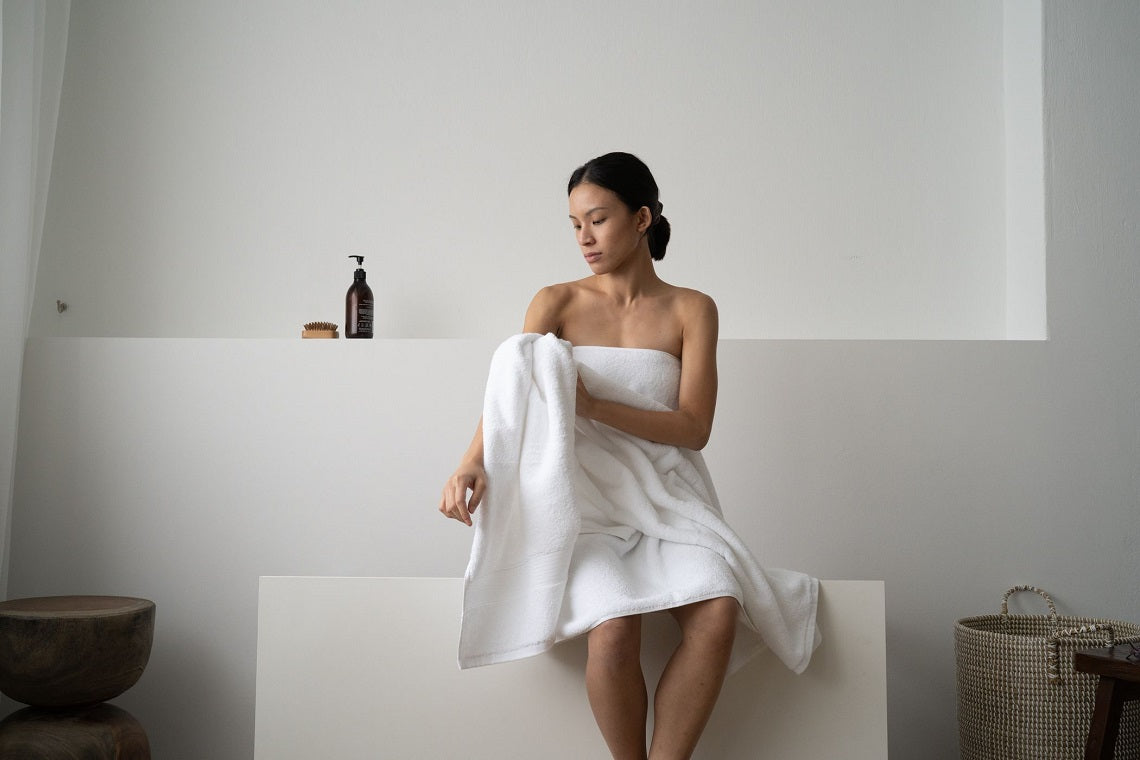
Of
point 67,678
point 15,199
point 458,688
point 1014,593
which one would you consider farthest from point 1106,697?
point 15,199

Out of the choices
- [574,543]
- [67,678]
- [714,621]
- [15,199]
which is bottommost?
[67,678]

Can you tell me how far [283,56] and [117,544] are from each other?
4.39ft

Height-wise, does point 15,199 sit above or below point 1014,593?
above

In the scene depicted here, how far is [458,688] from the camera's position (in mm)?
1528

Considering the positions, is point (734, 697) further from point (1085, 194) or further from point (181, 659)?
point (1085, 194)

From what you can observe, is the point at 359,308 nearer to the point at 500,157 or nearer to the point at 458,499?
the point at 500,157

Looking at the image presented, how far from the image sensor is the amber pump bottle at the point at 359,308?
2.38 meters

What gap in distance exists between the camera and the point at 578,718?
1501 millimetres

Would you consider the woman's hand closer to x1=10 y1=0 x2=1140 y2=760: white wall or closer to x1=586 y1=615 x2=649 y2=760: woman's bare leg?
x1=586 y1=615 x2=649 y2=760: woman's bare leg

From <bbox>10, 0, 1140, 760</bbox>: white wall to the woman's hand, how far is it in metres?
0.78

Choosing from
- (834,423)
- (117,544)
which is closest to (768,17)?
(834,423)

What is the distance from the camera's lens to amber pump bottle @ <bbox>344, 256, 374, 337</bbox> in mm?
2385

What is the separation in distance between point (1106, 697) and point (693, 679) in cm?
85

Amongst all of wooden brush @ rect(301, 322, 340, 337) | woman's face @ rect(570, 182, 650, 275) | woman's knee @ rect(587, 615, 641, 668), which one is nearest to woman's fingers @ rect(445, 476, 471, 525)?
woman's knee @ rect(587, 615, 641, 668)
